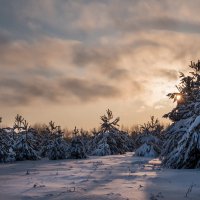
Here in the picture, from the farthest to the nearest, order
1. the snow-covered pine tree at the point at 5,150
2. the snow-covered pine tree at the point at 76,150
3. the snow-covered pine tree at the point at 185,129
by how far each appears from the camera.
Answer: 1. the snow-covered pine tree at the point at 76,150
2. the snow-covered pine tree at the point at 5,150
3. the snow-covered pine tree at the point at 185,129

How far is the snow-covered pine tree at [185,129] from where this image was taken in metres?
17.0

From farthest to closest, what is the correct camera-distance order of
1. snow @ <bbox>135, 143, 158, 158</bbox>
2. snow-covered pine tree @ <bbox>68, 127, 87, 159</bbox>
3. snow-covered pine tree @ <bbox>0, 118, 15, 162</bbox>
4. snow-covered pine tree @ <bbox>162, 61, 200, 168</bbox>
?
snow @ <bbox>135, 143, 158, 158</bbox>
snow-covered pine tree @ <bbox>68, 127, 87, 159</bbox>
snow-covered pine tree @ <bbox>0, 118, 15, 162</bbox>
snow-covered pine tree @ <bbox>162, 61, 200, 168</bbox>

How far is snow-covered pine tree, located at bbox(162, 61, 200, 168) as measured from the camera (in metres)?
17.0

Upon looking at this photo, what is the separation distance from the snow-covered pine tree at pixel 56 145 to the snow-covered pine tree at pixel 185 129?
1120cm

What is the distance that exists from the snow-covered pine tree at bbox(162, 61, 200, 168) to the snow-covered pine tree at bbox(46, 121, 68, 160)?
11.2 m

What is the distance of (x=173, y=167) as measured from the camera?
1753cm

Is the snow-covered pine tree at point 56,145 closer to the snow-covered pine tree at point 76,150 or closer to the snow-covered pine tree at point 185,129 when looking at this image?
the snow-covered pine tree at point 76,150

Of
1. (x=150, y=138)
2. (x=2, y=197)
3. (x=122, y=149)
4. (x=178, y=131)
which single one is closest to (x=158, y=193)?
(x=2, y=197)

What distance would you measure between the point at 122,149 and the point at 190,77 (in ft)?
71.4

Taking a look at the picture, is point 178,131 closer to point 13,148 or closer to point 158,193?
point 158,193

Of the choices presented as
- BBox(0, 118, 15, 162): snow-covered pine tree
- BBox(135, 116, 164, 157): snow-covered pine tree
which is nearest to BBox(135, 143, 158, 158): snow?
BBox(135, 116, 164, 157): snow-covered pine tree

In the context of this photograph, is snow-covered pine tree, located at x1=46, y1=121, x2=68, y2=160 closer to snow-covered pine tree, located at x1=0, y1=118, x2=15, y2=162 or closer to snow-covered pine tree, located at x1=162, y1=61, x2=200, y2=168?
snow-covered pine tree, located at x1=0, y1=118, x2=15, y2=162

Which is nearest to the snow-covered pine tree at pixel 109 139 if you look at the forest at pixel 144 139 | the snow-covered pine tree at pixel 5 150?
the forest at pixel 144 139

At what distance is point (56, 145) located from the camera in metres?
31.0
